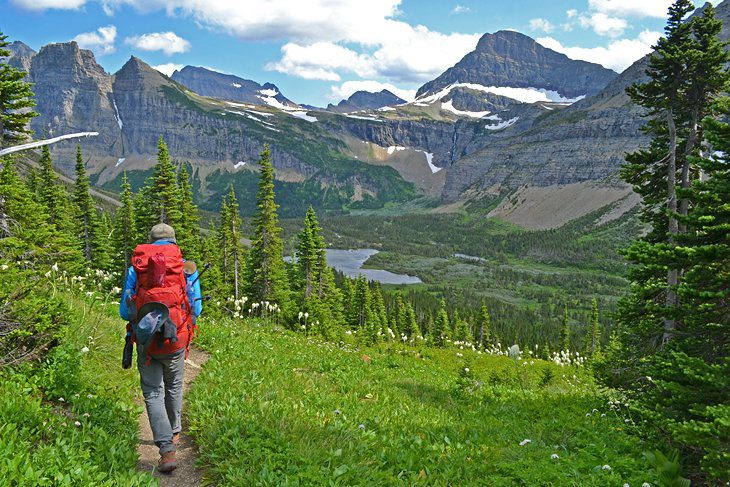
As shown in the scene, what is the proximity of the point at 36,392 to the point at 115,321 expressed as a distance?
4951 millimetres

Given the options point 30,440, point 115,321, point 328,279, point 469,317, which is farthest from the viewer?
point 469,317

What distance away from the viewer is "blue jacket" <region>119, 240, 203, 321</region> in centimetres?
583

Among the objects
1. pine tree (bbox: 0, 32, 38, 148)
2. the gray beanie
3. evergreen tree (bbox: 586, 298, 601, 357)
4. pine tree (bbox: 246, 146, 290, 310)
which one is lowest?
evergreen tree (bbox: 586, 298, 601, 357)

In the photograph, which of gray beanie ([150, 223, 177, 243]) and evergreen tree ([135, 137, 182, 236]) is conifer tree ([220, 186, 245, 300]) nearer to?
evergreen tree ([135, 137, 182, 236])

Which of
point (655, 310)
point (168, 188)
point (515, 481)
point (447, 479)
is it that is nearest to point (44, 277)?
point (447, 479)

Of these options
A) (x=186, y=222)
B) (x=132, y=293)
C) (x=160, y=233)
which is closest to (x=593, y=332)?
(x=186, y=222)

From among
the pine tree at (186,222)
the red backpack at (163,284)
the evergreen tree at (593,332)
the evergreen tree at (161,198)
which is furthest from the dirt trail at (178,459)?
the evergreen tree at (593,332)

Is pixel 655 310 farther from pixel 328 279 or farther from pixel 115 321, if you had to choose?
pixel 328 279

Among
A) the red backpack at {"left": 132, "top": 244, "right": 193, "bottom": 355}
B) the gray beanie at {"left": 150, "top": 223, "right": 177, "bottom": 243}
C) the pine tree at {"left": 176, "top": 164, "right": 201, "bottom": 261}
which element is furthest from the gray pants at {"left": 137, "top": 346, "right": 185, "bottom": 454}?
the pine tree at {"left": 176, "top": 164, "right": 201, "bottom": 261}

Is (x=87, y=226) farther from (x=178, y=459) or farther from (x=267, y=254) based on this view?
(x=178, y=459)

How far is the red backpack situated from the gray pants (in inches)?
8.6

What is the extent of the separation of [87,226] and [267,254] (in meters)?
18.9

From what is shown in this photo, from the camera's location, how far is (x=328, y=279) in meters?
47.9

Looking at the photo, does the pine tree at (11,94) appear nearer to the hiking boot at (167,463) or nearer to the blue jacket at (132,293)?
the blue jacket at (132,293)
